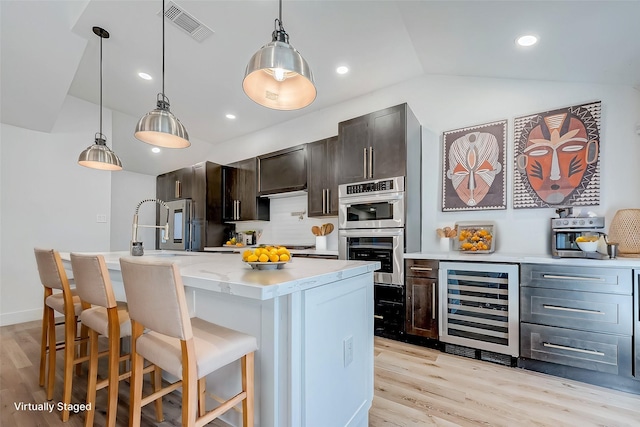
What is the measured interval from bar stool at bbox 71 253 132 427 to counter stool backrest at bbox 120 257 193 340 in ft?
1.30

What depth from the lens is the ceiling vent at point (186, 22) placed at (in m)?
2.38

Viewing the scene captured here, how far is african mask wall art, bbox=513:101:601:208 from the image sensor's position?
2.52 m

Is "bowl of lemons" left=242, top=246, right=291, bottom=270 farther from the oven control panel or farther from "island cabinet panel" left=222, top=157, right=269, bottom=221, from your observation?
"island cabinet panel" left=222, top=157, right=269, bottom=221

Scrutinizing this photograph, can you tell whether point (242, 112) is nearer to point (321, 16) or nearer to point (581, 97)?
→ point (321, 16)

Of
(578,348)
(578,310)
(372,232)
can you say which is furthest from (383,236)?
(578,348)

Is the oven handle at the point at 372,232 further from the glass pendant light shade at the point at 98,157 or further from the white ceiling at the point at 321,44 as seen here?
the glass pendant light shade at the point at 98,157

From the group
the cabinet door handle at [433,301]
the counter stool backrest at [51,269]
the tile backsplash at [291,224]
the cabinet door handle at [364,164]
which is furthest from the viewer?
the tile backsplash at [291,224]

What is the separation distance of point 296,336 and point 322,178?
2842mm

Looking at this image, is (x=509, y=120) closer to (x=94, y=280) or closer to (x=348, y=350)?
(x=348, y=350)

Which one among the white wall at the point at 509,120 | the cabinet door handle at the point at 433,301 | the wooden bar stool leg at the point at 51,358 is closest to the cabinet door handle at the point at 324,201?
the white wall at the point at 509,120

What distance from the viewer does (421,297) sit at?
110 inches

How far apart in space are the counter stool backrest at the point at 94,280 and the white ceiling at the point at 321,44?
2189 mm

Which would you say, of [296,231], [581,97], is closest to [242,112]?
[296,231]

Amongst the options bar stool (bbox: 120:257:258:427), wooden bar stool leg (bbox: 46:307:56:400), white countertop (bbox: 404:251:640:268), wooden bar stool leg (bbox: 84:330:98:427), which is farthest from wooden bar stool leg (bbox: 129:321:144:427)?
white countertop (bbox: 404:251:640:268)
